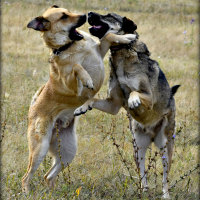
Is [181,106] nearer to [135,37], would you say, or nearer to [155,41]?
[135,37]

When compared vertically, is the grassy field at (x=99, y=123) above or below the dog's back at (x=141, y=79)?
below

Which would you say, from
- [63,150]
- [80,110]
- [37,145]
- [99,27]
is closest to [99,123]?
[63,150]

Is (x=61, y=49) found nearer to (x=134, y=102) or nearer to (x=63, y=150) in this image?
(x=134, y=102)

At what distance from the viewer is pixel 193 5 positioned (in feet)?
58.9

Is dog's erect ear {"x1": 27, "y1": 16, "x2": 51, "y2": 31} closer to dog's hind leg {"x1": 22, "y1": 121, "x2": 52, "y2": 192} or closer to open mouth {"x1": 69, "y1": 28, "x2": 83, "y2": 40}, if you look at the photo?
open mouth {"x1": 69, "y1": 28, "x2": 83, "y2": 40}

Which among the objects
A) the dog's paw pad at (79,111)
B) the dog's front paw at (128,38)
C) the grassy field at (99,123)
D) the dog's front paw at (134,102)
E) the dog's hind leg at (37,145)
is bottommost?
the grassy field at (99,123)

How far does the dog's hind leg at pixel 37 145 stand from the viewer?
432cm

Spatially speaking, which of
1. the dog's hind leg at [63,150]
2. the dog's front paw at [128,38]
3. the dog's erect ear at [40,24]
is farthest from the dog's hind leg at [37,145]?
the dog's front paw at [128,38]

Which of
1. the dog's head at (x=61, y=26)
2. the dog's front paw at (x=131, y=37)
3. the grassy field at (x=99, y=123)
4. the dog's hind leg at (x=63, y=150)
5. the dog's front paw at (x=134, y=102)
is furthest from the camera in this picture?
the dog's hind leg at (x=63, y=150)

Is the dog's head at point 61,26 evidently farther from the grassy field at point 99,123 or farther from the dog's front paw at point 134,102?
the grassy field at point 99,123

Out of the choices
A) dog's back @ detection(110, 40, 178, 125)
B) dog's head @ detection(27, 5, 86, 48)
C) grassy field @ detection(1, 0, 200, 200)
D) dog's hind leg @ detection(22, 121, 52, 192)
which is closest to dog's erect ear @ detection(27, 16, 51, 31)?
dog's head @ detection(27, 5, 86, 48)

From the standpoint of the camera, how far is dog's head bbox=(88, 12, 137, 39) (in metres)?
4.45

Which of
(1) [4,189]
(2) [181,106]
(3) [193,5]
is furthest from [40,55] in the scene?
(3) [193,5]

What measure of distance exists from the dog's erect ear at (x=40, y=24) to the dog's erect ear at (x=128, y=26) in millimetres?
1142
